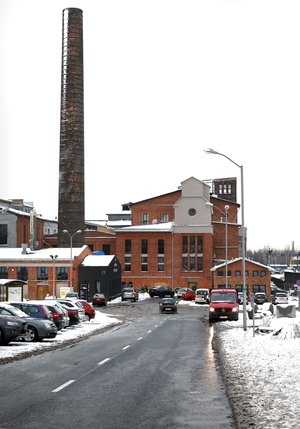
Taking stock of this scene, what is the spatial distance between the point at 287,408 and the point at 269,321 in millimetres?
20796

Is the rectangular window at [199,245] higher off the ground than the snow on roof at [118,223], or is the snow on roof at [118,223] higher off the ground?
the snow on roof at [118,223]

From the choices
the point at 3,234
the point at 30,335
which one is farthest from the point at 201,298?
the point at 30,335

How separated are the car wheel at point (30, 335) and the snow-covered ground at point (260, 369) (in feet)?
1.66

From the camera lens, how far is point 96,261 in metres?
85.4

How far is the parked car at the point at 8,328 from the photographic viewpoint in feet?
79.1

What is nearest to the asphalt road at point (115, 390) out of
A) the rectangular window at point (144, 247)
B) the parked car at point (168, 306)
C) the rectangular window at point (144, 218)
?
the parked car at point (168, 306)

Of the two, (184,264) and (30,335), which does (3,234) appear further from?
(30,335)

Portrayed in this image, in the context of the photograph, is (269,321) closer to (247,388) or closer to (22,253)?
(247,388)

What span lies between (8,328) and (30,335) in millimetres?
3137

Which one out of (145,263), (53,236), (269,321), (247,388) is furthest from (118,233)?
(247,388)

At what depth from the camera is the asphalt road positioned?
34.6 ft

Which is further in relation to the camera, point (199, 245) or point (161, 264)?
point (161, 264)

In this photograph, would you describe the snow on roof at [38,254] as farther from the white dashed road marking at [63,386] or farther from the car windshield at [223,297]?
the white dashed road marking at [63,386]

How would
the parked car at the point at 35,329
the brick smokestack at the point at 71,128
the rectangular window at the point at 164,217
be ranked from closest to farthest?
1. the parked car at the point at 35,329
2. the brick smokestack at the point at 71,128
3. the rectangular window at the point at 164,217
